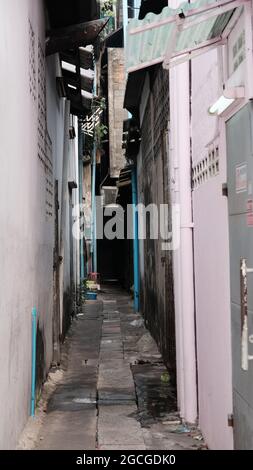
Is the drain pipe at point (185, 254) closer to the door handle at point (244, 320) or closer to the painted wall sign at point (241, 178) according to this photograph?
the painted wall sign at point (241, 178)

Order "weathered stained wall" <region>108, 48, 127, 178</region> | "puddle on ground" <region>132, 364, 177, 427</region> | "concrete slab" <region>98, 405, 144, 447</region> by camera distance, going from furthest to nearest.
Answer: "weathered stained wall" <region>108, 48, 127, 178</region>, "puddle on ground" <region>132, 364, 177, 427</region>, "concrete slab" <region>98, 405, 144, 447</region>

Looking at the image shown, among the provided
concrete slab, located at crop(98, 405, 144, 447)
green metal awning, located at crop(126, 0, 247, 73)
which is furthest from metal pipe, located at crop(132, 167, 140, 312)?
green metal awning, located at crop(126, 0, 247, 73)

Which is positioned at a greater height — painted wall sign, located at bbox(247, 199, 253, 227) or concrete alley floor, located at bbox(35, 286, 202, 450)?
painted wall sign, located at bbox(247, 199, 253, 227)

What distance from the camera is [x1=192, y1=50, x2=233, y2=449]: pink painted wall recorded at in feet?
14.0

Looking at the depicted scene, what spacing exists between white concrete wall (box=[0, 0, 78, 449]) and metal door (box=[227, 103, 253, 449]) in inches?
65.5

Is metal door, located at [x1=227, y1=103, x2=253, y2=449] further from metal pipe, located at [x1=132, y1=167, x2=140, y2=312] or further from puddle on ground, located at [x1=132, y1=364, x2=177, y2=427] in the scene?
metal pipe, located at [x1=132, y1=167, x2=140, y2=312]

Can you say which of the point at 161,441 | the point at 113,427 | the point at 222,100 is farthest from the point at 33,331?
the point at 222,100

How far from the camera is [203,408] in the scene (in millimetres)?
5371

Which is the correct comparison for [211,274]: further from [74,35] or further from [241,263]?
[74,35]

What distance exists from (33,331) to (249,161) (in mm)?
3491

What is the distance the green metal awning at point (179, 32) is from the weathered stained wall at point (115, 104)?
60.6 ft

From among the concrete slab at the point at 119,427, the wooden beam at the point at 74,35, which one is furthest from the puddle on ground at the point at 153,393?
the wooden beam at the point at 74,35

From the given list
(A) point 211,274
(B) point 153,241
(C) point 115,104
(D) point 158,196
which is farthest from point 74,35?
(C) point 115,104

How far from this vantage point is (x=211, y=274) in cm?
485
